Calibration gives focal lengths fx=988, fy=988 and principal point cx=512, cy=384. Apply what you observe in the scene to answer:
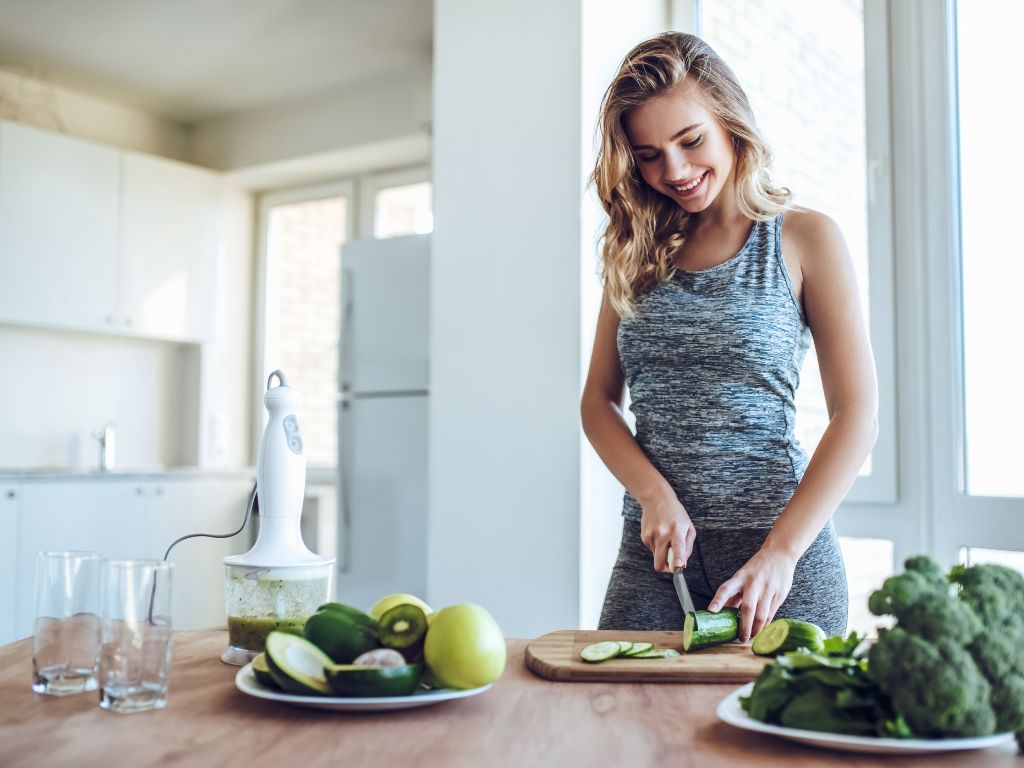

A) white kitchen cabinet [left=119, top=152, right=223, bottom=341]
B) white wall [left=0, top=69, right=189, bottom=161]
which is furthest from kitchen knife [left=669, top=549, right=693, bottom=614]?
white wall [left=0, top=69, right=189, bottom=161]

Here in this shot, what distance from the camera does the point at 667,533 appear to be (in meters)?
1.33

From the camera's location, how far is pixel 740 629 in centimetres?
112

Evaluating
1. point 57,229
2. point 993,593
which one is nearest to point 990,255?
point 993,593

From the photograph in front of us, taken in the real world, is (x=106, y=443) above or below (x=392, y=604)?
above

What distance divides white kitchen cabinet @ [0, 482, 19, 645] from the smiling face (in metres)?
3.02

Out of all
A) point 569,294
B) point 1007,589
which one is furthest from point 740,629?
point 569,294

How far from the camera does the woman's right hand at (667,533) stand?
52.0 inches

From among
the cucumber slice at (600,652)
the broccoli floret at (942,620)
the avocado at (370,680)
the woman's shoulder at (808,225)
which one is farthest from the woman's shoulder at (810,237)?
the avocado at (370,680)

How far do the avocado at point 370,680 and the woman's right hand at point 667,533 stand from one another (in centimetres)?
56

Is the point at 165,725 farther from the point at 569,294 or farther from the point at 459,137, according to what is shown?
the point at 459,137

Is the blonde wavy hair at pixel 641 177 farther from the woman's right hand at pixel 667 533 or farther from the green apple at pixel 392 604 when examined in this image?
the green apple at pixel 392 604

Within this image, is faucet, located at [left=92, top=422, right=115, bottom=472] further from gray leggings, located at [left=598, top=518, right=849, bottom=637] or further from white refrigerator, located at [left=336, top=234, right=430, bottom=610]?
gray leggings, located at [left=598, top=518, right=849, bottom=637]

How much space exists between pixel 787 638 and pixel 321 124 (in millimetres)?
4261

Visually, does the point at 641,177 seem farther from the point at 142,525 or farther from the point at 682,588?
the point at 142,525
